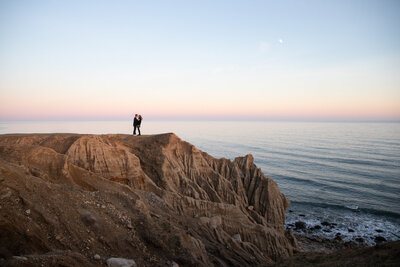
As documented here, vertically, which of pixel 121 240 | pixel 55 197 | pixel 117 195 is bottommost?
pixel 121 240

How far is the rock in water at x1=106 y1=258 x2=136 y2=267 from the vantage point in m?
8.29

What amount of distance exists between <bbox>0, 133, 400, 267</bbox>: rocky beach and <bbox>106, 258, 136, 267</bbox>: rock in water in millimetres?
44

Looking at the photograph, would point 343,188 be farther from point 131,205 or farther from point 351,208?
point 131,205

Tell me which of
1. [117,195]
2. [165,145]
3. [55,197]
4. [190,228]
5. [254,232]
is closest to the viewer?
[55,197]

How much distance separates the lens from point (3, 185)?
855 centimetres

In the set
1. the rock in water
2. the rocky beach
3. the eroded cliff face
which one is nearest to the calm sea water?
the rocky beach

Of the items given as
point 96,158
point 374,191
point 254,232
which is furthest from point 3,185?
point 374,191

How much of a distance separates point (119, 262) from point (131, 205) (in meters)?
4.08

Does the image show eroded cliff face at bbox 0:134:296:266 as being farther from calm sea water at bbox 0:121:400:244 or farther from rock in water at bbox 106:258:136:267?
calm sea water at bbox 0:121:400:244

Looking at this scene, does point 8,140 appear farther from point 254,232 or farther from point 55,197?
point 254,232

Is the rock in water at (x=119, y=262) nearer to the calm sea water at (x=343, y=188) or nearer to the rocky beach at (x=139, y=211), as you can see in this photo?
the rocky beach at (x=139, y=211)

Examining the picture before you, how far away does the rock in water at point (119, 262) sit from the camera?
829 centimetres

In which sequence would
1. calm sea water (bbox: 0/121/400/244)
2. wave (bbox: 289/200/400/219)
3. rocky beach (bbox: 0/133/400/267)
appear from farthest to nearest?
wave (bbox: 289/200/400/219)
calm sea water (bbox: 0/121/400/244)
rocky beach (bbox: 0/133/400/267)

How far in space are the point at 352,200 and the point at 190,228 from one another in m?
28.9
